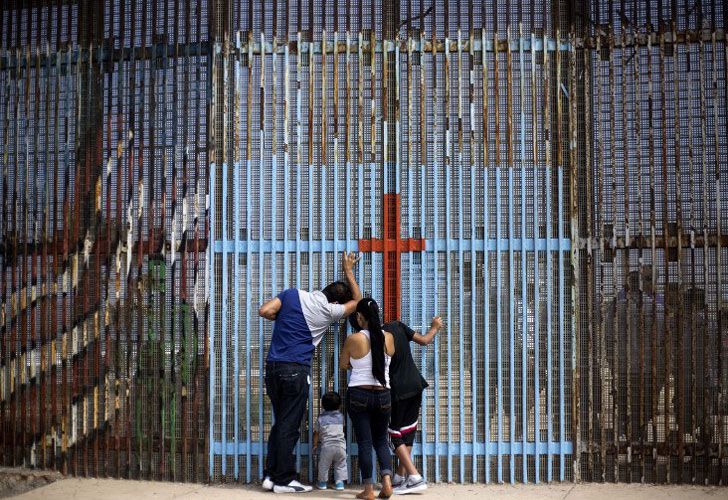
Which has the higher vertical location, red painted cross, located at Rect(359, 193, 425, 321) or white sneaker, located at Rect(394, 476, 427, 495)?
red painted cross, located at Rect(359, 193, 425, 321)

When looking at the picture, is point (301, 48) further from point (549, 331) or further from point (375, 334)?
point (549, 331)

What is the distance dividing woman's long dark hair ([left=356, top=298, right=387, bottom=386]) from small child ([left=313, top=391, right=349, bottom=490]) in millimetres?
471

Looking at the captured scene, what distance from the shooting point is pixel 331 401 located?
6.84 m

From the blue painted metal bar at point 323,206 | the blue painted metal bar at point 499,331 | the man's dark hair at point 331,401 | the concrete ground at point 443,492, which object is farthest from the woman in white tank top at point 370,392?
the blue painted metal bar at point 499,331

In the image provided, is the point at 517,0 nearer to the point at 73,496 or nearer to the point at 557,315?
the point at 557,315

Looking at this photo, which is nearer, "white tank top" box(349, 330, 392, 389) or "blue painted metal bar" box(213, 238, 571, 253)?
"white tank top" box(349, 330, 392, 389)

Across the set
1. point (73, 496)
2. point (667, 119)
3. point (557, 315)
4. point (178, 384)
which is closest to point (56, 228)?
point (178, 384)

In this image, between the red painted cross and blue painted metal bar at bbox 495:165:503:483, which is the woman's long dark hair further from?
blue painted metal bar at bbox 495:165:503:483

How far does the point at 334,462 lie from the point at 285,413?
55cm

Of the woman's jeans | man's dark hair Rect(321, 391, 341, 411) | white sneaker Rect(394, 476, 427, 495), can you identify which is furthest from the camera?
man's dark hair Rect(321, 391, 341, 411)

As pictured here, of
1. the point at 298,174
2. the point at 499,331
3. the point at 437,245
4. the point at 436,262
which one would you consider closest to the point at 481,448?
the point at 499,331

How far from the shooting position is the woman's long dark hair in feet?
21.6

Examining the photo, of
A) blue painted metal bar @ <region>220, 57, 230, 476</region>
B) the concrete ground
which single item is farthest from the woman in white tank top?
blue painted metal bar @ <region>220, 57, 230, 476</region>

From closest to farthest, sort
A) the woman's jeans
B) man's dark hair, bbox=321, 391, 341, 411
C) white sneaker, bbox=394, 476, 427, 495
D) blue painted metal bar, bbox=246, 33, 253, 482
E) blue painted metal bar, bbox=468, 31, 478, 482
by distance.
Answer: the woman's jeans → white sneaker, bbox=394, 476, 427, 495 → man's dark hair, bbox=321, 391, 341, 411 → blue painted metal bar, bbox=468, 31, 478, 482 → blue painted metal bar, bbox=246, 33, 253, 482
